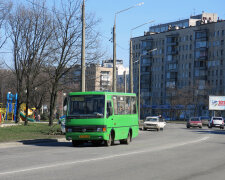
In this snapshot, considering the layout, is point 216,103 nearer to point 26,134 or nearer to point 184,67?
point 184,67

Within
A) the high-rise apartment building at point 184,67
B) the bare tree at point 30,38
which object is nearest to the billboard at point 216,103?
the high-rise apartment building at point 184,67

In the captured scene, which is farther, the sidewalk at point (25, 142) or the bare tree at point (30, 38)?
the bare tree at point (30, 38)

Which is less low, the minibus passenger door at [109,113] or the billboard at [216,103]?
the billboard at [216,103]

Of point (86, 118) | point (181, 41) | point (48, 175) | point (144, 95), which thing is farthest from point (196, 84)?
point (48, 175)

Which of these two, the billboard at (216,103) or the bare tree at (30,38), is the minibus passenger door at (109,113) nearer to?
the bare tree at (30,38)

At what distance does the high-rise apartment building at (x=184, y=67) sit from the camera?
124 m

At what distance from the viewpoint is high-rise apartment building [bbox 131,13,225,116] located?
12444 centimetres

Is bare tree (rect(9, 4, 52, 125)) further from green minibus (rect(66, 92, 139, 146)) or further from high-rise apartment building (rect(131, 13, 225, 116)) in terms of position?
high-rise apartment building (rect(131, 13, 225, 116))

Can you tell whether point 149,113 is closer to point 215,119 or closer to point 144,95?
point 144,95

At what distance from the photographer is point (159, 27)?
17050 cm

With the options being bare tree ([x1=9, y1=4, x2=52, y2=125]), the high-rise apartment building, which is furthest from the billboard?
bare tree ([x1=9, y1=4, x2=52, y2=125])

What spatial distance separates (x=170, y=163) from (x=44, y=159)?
147 inches

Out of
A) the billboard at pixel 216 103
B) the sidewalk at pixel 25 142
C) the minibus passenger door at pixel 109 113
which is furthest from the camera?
the billboard at pixel 216 103

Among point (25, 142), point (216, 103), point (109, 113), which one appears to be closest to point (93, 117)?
point (109, 113)
